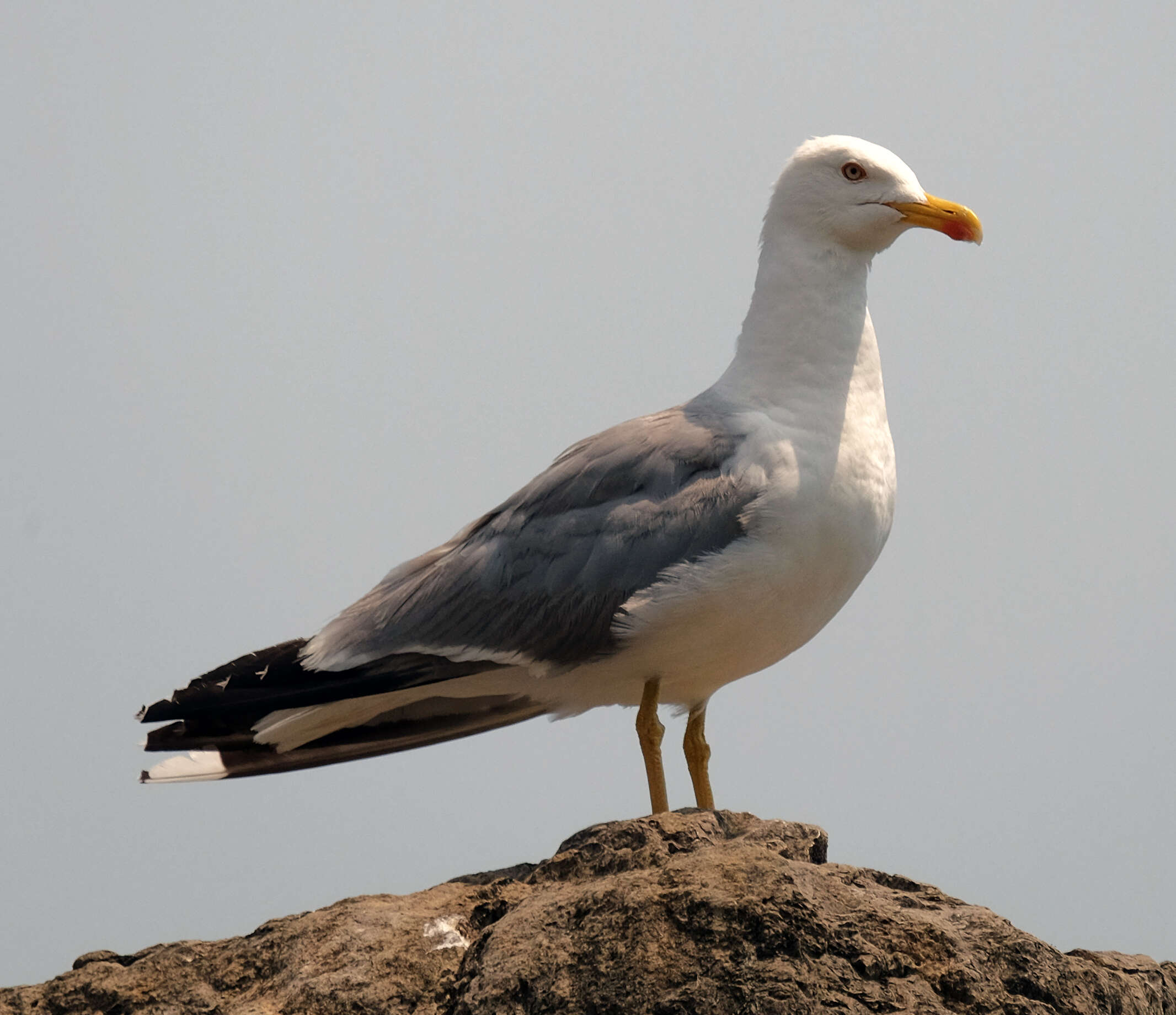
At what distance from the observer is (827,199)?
7.43 meters

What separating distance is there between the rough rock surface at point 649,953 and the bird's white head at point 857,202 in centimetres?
331

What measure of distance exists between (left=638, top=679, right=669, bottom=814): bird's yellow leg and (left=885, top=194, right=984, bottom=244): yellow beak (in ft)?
9.10

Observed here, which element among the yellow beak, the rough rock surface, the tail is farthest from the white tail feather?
→ the yellow beak

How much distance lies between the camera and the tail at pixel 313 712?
269 inches

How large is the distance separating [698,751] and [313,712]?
1.98 meters

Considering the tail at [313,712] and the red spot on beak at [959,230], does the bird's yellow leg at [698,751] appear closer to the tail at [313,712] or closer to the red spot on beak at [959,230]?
the tail at [313,712]

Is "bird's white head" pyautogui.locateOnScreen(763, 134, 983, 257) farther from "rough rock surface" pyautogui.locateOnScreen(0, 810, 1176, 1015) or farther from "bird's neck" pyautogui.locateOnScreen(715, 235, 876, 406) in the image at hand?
"rough rock surface" pyautogui.locateOnScreen(0, 810, 1176, 1015)

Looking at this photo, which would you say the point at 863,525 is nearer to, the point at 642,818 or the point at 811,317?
the point at 811,317

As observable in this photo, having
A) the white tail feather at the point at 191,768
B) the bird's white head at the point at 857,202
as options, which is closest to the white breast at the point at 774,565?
the bird's white head at the point at 857,202

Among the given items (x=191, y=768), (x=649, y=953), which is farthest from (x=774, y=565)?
(x=191, y=768)

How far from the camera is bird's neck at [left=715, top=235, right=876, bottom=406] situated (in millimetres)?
7086

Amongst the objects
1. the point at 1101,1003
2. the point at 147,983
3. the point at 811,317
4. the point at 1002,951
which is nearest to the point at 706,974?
the point at 1002,951

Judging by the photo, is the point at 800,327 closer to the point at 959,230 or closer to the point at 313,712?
the point at 959,230

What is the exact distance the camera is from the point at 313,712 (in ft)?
22.7
